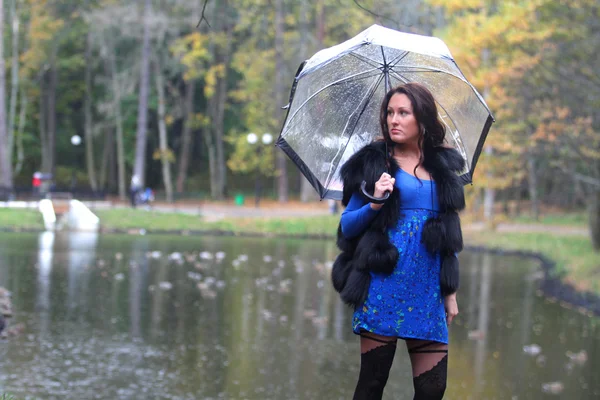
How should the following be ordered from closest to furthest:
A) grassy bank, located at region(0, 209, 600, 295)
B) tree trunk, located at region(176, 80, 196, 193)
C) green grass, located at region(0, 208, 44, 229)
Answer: grassy bank, located at region(0, 209, 600, 295), green grass, located at region(0, 208, 44, 229), tree trunk, located at region(176, 80, 196, 193)

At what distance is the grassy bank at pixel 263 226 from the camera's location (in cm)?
2702

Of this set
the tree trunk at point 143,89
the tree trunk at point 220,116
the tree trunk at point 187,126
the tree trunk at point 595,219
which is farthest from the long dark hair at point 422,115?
the tree trunk at point 187,126

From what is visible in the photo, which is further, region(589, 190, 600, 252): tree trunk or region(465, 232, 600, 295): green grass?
region(589, 190, 600, 252): tree trunk

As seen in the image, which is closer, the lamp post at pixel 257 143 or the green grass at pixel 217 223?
the green grass at pixel 217 223

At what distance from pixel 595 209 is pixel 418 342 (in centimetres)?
1871

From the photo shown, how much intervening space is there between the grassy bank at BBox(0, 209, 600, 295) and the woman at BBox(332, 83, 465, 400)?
20172 mm

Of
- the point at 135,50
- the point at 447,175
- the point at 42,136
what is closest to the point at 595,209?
the point at 447,175

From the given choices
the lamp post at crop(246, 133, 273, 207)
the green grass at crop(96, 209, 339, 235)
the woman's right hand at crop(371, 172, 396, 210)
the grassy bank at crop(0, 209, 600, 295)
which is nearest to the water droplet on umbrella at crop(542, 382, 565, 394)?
the woman's right hand at crop(371, 172, 396, 210)

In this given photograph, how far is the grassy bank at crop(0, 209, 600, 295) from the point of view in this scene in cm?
2702

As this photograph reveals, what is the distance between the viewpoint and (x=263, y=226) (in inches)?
1249

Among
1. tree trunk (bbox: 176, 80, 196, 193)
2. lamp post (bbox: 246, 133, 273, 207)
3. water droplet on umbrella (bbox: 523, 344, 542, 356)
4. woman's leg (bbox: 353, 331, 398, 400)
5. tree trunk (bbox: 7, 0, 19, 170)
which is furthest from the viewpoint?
tree trunk (bbox: 176, 80, 196, 193)

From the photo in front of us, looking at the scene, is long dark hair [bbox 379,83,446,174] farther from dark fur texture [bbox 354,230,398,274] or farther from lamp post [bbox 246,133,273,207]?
lamp post [bbox 246,133,273,207]

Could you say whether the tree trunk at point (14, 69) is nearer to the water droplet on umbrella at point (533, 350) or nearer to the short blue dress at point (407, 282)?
the water droplet on umbrella at point (533, 350)

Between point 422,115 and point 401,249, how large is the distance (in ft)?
1.97
